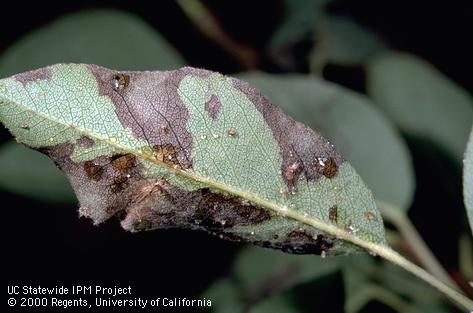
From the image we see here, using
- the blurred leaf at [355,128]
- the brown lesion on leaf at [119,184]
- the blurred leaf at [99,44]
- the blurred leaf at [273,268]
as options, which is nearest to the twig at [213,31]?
the blurred leaf at [99,44]

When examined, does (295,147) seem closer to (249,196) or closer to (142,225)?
(249,196)

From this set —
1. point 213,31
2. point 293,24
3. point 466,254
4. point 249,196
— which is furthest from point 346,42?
point 249,196

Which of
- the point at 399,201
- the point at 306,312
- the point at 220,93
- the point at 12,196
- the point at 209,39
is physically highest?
the point at 209,39

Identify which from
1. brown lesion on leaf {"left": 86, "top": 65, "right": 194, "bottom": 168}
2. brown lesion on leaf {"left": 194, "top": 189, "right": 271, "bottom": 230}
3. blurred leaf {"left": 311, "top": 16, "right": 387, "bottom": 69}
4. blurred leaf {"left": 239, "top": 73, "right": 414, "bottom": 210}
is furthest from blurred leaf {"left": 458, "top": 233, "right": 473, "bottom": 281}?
→ brown lesion on leaf {"left": 86, "top": 65, "right": 194, "bottom": 168}

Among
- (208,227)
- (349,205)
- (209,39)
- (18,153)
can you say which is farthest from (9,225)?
(349,205)

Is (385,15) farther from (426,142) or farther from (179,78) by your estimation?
(179,78)

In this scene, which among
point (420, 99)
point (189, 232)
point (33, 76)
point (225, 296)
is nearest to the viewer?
point (33, 76)

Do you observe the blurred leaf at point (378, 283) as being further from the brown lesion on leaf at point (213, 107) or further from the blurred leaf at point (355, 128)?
the brown lesion on leaf at point (213, 107)
